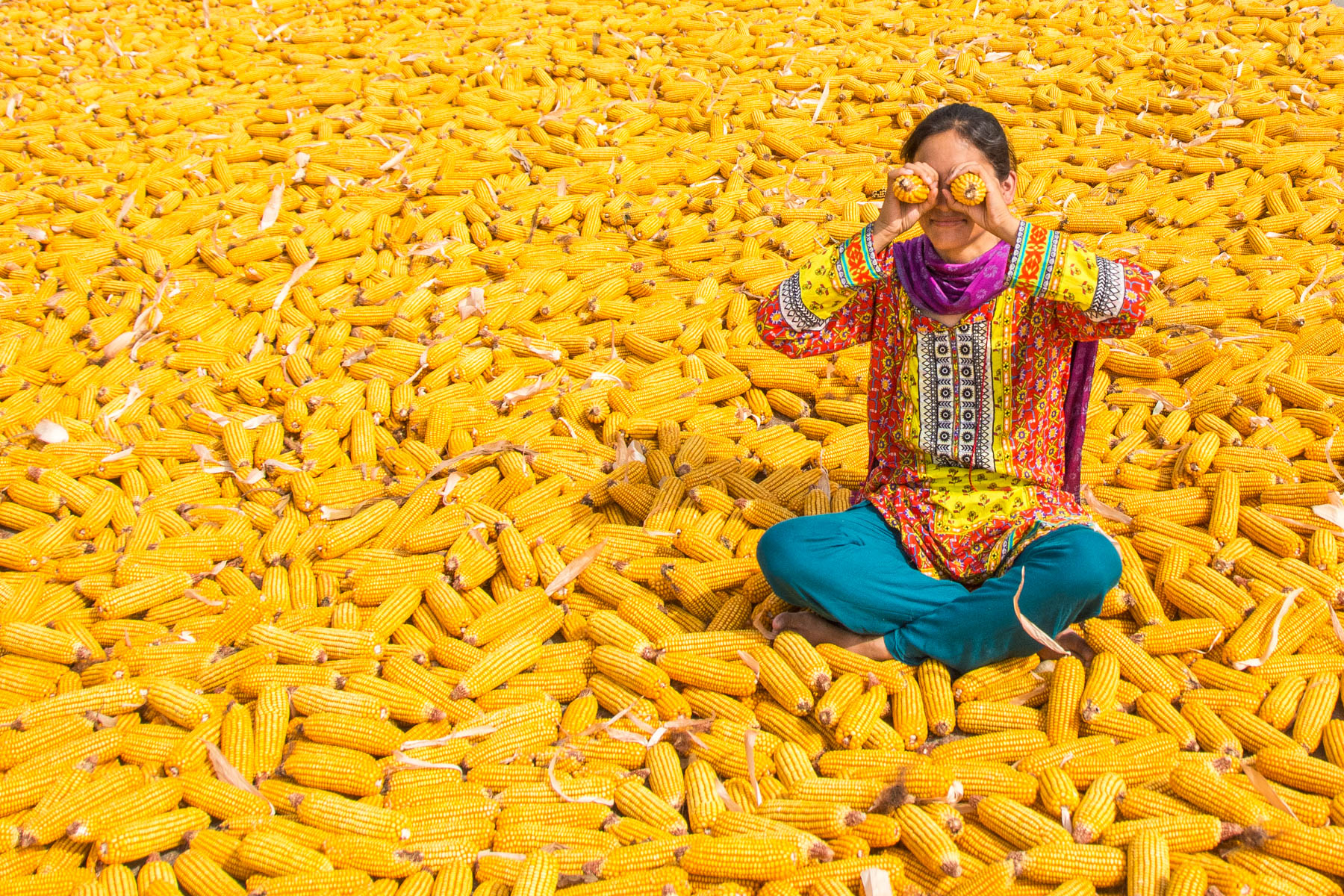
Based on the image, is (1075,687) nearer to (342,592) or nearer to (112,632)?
(342,592)

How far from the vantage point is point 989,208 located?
9.64 ft

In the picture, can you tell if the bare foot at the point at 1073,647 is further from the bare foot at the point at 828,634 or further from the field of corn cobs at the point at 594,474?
the bare foot at the point at 828,634

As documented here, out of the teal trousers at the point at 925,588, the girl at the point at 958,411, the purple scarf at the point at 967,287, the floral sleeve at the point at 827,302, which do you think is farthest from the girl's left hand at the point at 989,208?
the teal trousers at the point at 925,588

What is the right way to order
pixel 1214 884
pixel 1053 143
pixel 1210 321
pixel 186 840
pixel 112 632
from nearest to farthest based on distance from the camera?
1. pixel 1214 884
2. pixel 186 840
3. pixel 112 632
4. pixel 1210 321
5. pixel 1053 143

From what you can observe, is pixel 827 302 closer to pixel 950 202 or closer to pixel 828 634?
pixel 950 202

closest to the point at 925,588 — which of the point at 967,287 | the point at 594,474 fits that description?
the point at 967,287

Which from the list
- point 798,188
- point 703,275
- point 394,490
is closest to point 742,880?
point 394,490

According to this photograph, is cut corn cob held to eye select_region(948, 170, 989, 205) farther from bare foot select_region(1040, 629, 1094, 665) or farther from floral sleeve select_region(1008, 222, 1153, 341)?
bare foot select_region(1040, 629, 1094, 665)

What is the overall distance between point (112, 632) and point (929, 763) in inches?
122

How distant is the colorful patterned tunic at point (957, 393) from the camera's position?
10.6ft

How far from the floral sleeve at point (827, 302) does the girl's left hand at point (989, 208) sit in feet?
1.22

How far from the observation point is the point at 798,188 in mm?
6781

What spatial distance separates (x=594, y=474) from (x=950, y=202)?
6.99 feet

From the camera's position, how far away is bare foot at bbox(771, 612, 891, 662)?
10.9 feet
